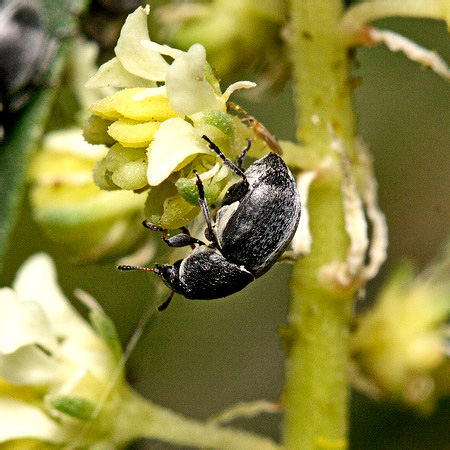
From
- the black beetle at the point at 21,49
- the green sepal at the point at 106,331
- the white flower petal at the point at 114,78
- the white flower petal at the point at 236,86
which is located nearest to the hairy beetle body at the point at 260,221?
the white flower petal at the point at 236,86

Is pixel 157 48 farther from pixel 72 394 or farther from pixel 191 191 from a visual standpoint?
pixel 72 394

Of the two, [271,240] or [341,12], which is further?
[341,12]

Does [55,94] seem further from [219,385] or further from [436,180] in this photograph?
[436,180]

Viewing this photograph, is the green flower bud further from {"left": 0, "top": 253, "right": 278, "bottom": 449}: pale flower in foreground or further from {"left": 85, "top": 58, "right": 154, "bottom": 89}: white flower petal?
{"left": 85, "top": 58, "right": 154, "bottom": 89}: white flower petal

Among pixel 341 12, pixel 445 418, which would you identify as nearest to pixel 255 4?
pixel 341 12

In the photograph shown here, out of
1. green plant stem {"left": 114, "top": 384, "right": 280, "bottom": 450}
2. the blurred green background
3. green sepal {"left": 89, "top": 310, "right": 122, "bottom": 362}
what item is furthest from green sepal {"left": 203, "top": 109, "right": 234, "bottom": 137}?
the blurred green background

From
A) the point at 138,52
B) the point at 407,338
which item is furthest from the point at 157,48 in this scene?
the point at 407,338

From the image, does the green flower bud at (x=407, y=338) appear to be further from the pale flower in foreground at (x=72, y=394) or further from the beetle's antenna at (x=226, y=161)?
the beetle's antenna at (x=226, y=161)
